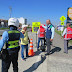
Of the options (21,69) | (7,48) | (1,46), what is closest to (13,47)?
(7,48)

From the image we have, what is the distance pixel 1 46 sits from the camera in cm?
256

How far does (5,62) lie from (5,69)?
22 cm

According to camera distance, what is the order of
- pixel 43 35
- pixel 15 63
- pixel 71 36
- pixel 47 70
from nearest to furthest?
pixel 15 63 → pixel 47 70 → pixel 71 36 → pixel 43 35

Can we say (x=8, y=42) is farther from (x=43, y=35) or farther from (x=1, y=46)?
(x=43, y=35)

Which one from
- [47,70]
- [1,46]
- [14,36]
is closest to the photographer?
[1,46]

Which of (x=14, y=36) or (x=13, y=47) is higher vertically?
(x=14, y=36)

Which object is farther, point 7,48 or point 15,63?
point 15,63

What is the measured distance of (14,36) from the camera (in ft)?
9.04

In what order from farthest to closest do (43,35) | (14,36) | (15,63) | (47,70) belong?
(43,35) < (47,70) < (15,63) < (14,36)

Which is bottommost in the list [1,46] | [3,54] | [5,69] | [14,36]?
[5,69]

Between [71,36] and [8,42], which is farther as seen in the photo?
[71,36]

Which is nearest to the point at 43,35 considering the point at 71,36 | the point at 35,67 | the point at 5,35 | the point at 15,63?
the point at 71,36

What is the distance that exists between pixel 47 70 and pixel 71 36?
339cm

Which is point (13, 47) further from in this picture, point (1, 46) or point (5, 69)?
point (5, 69)
